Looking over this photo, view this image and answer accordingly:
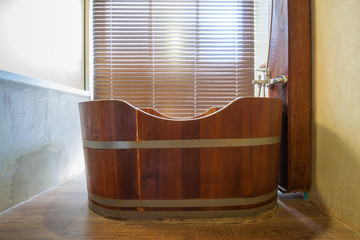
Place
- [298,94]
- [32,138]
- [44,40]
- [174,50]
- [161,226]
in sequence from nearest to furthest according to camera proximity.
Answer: [161,226] < [298,94] < [32,138] < [44,40] < [174,50]

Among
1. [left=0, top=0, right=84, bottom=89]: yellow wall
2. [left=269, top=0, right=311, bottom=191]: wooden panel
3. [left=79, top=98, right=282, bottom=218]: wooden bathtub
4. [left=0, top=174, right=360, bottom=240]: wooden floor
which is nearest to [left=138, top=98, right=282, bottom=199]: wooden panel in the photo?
[left=79, top=98, right=282, bottom=218]: wooden bathtub

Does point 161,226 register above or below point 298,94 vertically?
below

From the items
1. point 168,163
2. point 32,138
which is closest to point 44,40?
point 32,138

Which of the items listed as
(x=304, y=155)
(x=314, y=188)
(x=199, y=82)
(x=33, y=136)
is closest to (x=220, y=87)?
(x=199, y=82)

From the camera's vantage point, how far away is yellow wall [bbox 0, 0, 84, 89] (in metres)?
1.25

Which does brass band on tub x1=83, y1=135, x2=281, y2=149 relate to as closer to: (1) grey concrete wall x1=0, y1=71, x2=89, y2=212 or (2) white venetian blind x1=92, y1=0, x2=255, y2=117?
(1) grey concrete wall x1=0, y1=71, x2=89, y2=212

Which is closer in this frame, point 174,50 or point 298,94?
point 298,94

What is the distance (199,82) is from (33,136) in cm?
157

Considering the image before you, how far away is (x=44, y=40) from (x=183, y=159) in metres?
1.52

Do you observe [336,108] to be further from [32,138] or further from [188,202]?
[32,138]

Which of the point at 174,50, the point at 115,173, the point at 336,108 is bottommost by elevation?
the point at 115,173

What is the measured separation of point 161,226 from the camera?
99 centimetres

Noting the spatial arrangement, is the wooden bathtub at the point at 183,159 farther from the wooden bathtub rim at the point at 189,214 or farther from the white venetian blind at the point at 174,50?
the white venetian blind at the point at 174,50

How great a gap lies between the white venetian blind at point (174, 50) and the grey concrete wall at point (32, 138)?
650 millimetres
